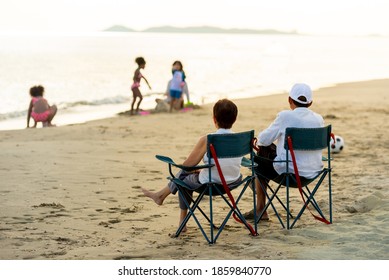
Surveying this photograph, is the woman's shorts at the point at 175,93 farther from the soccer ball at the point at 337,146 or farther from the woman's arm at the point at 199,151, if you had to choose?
the woman's arm at the point at 199,151

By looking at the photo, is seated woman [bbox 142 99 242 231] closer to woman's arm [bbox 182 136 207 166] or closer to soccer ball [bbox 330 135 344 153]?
woman's arm [bbox 182 136 207 166]

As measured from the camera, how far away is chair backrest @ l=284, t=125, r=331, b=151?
5.98 m

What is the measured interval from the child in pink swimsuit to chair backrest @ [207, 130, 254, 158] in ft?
33.5

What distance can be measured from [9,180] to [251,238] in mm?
3540

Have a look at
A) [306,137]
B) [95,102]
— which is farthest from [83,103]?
[306,137]

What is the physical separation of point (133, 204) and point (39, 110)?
335 inches

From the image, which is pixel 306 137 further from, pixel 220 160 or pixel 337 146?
pixel 337 146

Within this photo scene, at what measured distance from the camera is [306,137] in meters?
6.03

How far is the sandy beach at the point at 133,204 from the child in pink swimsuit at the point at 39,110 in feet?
4.26

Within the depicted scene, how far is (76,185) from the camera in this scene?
8.27 m

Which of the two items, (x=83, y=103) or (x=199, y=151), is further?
(x=83, y=103)

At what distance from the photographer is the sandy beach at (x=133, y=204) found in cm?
556

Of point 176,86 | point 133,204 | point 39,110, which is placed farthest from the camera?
point 176,86
